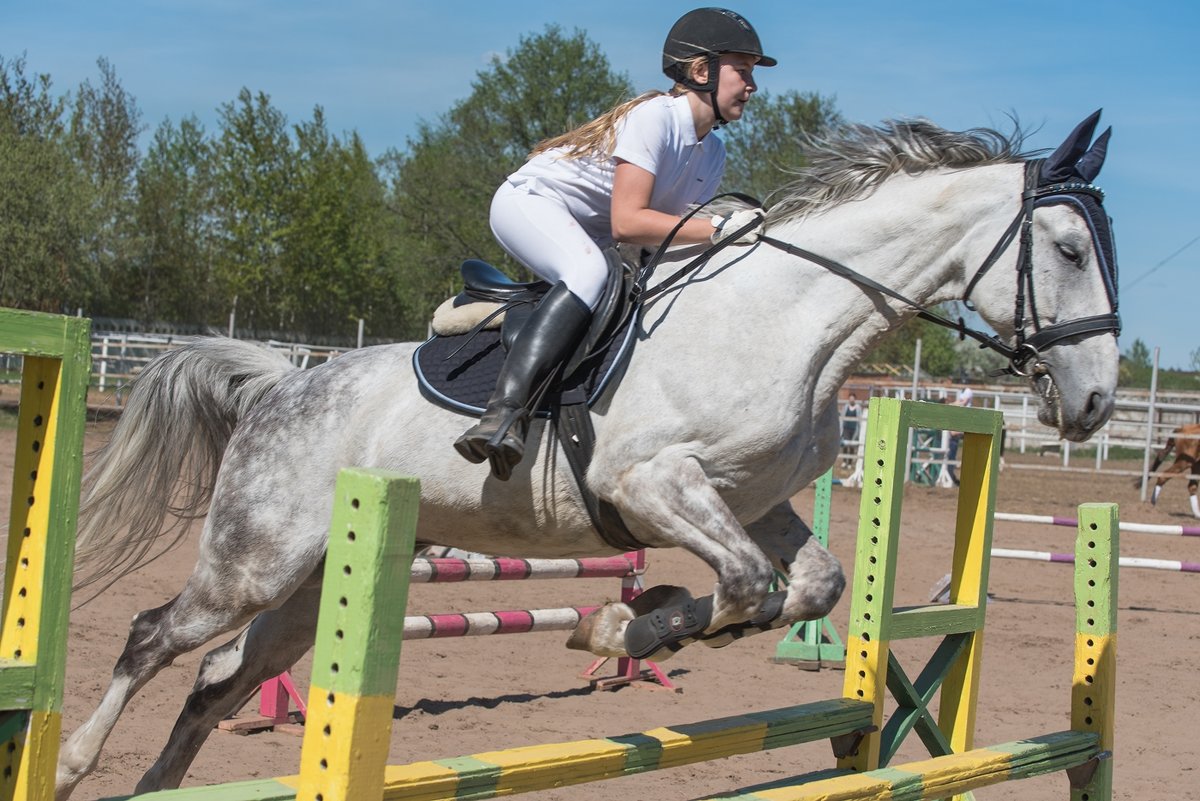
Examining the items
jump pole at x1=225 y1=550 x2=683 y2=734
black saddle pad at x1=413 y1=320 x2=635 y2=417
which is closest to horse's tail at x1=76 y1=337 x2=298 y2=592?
black saddle pad at x1=413 y1=320 x2=635 y2=417

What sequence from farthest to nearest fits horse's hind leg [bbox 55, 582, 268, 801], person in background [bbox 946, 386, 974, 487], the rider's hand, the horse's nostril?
person in background [bbox 946, 386, 974, 487] → horse's hind leg [bbox 55, 582, 268, 801] → the rider's hand → the horse's nostril

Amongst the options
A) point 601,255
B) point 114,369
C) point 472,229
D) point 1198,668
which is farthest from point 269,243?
point 601,255

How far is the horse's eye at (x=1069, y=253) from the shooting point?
330cm

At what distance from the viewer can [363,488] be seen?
6.26ft

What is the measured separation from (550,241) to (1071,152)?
1473 millimetres

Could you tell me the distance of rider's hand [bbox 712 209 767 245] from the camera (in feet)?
11.6

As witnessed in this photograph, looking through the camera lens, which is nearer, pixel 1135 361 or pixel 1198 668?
pixel 1198 668

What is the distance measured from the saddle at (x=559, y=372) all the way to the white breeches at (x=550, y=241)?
2.7 inches

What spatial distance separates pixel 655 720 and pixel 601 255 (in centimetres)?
313

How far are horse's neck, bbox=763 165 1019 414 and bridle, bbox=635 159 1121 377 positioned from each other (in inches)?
1.3

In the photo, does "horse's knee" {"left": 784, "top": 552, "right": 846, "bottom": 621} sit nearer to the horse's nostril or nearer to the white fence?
the horse's nostril

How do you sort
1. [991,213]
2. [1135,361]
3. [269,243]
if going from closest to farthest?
[991,213], [269,243], [1135,361]

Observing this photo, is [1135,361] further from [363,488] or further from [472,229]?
[363,488]

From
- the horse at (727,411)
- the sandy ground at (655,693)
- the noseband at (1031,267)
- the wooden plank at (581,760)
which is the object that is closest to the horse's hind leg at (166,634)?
the horse at (727,411)
